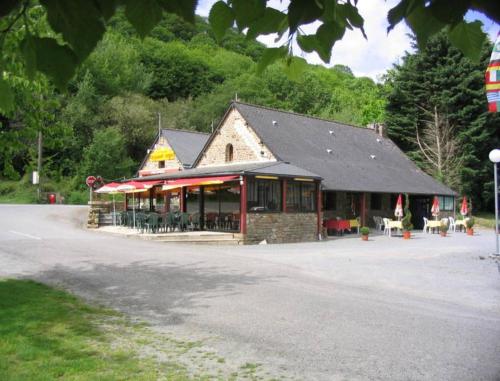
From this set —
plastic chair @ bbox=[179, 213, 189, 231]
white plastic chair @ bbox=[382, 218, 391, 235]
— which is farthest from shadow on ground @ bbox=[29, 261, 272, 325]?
white plastic chair @ bbox=[382, 218, 391, 235]

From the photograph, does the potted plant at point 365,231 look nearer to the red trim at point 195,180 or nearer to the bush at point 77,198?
the red trim at point 195,180

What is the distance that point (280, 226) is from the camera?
19.7m

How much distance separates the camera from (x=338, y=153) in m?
28.2

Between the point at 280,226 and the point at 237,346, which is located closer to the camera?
the point at 237,346

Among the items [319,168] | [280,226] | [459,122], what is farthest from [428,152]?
[280,226]

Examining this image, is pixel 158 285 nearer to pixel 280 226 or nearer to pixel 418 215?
pixel 280 226

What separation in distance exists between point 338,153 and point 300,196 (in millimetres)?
8198

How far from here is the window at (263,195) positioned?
754 inches

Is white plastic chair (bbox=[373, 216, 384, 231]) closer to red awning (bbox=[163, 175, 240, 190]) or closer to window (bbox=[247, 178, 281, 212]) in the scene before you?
window (bbox=[247, 178, 281, 212])

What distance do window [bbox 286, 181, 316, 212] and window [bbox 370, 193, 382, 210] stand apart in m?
7.26

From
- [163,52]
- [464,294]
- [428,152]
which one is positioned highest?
[163,52]

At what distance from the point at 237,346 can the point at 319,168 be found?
1969 centimetres

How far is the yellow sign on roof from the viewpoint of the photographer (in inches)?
1390

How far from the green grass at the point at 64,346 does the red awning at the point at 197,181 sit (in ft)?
39.9
